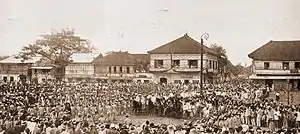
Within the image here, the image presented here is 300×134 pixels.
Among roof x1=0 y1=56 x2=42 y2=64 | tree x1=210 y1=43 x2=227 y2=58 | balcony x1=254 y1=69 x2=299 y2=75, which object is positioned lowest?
balcony x1=254 y1=69 x2=299 y2=75

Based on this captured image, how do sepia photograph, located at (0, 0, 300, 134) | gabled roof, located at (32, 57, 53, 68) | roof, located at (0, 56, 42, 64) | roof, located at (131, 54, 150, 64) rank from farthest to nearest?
gabled roof, located at (32, 57, 53, 68), roof, located at (0, 56, 42, 64), roof, located at (131, 54, 150, 64), sepia photograph, located at (0, 0, 300, 134)

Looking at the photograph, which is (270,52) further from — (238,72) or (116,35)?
(116,35)

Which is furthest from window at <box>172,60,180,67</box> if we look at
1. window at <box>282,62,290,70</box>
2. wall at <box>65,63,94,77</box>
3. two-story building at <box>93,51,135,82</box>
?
window at <box>282,62,290,70</box>

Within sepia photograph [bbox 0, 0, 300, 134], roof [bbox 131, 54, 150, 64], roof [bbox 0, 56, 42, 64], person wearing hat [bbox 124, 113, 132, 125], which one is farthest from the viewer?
roof [bbox 0, 56, 42, 64]

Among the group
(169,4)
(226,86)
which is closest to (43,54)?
(169,4)

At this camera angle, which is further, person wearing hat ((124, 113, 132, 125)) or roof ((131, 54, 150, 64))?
roof ((131, 54, 150, 64))

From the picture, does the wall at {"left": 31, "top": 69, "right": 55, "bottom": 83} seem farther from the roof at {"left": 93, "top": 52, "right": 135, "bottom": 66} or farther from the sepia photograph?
the roof at {"left": 93, "top": 52, "right": 135, "bottom": 66}

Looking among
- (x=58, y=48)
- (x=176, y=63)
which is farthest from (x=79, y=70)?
(x=176, y=63)

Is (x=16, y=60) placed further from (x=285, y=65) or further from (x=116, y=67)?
(x=285, y=65)
